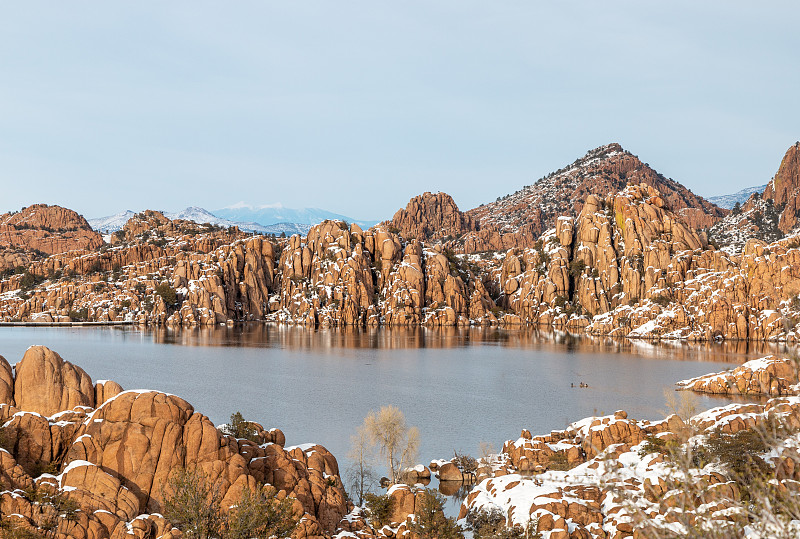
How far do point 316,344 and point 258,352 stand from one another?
22127 millimetres

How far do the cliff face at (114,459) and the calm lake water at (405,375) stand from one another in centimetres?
1647

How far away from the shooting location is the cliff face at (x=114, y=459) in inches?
1248

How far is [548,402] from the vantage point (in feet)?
271

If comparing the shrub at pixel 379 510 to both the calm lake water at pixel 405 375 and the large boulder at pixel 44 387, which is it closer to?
the calm lake water at pixel 405 375

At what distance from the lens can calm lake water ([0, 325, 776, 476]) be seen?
70.7 m

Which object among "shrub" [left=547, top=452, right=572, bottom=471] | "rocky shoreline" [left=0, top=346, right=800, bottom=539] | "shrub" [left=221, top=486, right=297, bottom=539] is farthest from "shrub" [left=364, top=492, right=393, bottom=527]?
"shrub" [left=547, top=452, right=572, bottom=471]

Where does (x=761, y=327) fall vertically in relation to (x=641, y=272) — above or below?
below

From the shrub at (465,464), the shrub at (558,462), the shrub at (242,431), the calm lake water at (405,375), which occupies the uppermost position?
the shrub at (242,431)

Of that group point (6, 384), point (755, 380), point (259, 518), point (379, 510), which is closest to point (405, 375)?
point (755, 380)

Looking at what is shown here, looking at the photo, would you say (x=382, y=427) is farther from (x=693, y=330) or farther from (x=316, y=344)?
(x=693, y=330)

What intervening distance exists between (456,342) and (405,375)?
59.0 m

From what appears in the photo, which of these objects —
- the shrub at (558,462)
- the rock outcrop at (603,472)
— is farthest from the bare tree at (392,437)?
the shrub at (558,462)

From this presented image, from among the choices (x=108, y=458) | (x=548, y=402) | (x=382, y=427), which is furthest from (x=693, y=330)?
(x=108, y=458)

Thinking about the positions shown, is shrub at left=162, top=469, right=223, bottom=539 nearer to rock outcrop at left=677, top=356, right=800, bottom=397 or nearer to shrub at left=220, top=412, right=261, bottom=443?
shrub at left=220, top=412, right=261, bottom=443
